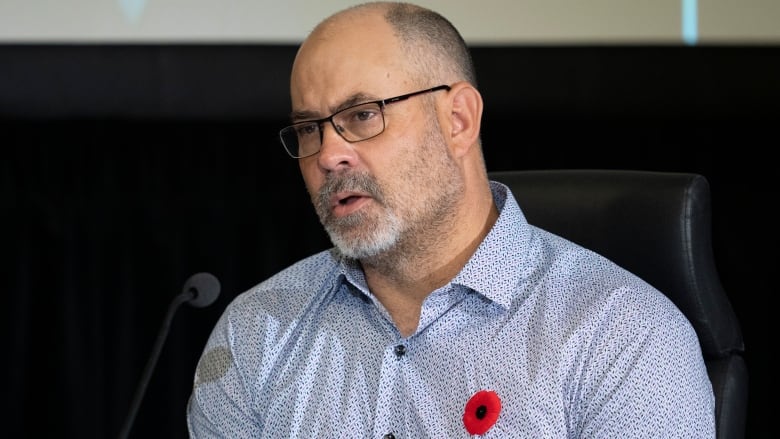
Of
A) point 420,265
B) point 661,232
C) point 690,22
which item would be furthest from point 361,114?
point 690,22

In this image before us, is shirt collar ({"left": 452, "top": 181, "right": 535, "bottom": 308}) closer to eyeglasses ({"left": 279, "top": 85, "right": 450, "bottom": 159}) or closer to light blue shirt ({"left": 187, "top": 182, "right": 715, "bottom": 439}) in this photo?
light blue shirt ({"left": 187, "top": 182, "right": 715, "bottom": 439})

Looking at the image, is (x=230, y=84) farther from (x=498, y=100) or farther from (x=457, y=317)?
(x=457, y=317)

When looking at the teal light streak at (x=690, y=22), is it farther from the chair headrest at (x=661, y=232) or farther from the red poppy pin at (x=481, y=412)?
the red poppy pin at (x=481, y=412)

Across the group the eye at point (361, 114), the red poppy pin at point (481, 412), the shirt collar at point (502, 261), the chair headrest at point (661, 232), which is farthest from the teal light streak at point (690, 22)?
the red poppy pin at point (481, 412)

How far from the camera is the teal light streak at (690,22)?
2936mm

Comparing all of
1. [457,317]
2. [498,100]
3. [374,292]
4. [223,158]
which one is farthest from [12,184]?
[457,317]

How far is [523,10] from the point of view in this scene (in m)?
2.97

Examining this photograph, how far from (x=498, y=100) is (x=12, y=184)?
4.47 ft

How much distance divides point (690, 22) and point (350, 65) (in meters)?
1.53

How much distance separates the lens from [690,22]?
294cm

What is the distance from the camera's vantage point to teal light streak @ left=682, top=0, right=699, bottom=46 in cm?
294

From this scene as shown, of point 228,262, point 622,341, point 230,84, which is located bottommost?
point 228,262

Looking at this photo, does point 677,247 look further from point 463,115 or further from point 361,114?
point 361,114

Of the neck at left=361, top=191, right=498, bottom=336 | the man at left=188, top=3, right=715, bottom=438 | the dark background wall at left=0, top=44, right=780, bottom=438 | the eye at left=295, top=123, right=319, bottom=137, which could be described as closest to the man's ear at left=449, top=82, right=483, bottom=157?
the man at left=188, top=3, right=715, bottom=438
